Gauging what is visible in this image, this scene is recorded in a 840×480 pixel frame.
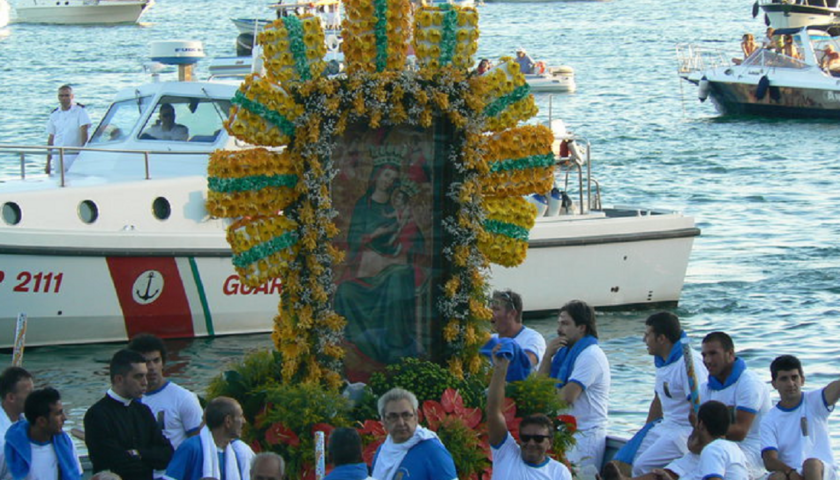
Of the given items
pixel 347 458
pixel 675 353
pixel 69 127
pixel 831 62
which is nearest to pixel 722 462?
pixel 675 353

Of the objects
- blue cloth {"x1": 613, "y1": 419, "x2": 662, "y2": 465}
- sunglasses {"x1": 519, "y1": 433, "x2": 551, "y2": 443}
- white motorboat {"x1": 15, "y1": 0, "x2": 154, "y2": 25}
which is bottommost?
white motorboat {"x1": 15, "y1": 0, "x2": 154, "y2": 25}

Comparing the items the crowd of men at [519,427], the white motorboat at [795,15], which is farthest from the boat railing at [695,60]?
the crowd of men at [519,427]

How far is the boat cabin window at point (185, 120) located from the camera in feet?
53.2

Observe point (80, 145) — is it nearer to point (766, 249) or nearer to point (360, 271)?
point (360, 271)

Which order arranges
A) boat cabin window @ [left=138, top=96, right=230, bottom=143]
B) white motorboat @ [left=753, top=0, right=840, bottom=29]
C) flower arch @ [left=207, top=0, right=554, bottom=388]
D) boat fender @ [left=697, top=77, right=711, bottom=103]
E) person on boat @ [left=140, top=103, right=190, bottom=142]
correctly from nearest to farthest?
flower arch @ [left=207, top=0, right=554, bottom=388] → boat cabin window @ [left=138, top=96, right=230, bottom=143] → person on boat @ [left=140, top=103, right=190, bottom=142] → boat fender @ [left=697, top=77, right=711, bottom=103] → white motorboat @ [left=753, top=0, right=840, bottom=29]

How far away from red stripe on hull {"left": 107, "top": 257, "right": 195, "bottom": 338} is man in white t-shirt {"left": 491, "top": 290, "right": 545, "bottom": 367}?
6.56 m

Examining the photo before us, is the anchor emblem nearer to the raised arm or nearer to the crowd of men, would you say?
the crowd of men

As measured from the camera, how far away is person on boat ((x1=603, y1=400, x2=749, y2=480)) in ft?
26.9

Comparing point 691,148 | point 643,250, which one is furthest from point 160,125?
point 691,148

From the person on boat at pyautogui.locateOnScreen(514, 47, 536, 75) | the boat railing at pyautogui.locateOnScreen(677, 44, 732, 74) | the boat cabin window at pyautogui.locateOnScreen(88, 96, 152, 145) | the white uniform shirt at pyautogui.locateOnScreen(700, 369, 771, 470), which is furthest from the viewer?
the boat railing at pyautogui.locateOnScreen(677, 44, 732, 74)

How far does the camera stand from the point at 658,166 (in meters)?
35.7

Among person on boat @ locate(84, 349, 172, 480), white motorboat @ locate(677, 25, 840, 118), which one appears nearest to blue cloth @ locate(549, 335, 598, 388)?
person on boat @ locate(84, 349, 172, 480)

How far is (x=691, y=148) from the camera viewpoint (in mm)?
38500

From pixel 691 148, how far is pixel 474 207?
99.2ft
